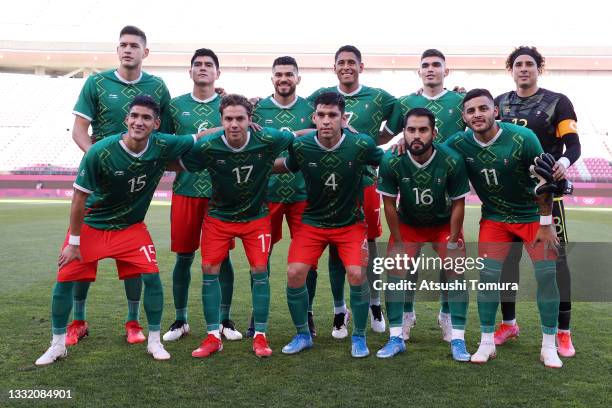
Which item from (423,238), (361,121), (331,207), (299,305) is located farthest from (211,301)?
(361,121)

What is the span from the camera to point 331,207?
14.9ft

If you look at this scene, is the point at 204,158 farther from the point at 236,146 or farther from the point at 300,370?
the point at 300,370

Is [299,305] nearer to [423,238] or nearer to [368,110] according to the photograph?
[423,238]

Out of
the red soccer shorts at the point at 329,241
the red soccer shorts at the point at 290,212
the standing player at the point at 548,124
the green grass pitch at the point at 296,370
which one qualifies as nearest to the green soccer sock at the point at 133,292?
the green grass pitch at the point at 296,370

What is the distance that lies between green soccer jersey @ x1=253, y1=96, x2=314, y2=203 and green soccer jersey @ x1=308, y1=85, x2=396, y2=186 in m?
0.27

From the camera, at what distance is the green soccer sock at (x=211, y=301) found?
442 centimetres

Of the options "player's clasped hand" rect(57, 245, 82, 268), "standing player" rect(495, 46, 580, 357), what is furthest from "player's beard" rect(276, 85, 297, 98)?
"player's clasped hand" rect(57, 245, 82, 268)

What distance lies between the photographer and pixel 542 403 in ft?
11.0

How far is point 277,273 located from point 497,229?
4.03 metres

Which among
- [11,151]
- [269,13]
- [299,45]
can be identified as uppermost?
[269,13]

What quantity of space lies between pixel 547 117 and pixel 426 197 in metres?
1.13

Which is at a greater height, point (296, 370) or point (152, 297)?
point (152, 297)

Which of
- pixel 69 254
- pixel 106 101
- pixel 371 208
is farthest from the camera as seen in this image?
pixel 371 208

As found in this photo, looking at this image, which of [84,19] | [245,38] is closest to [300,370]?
[245,38]
